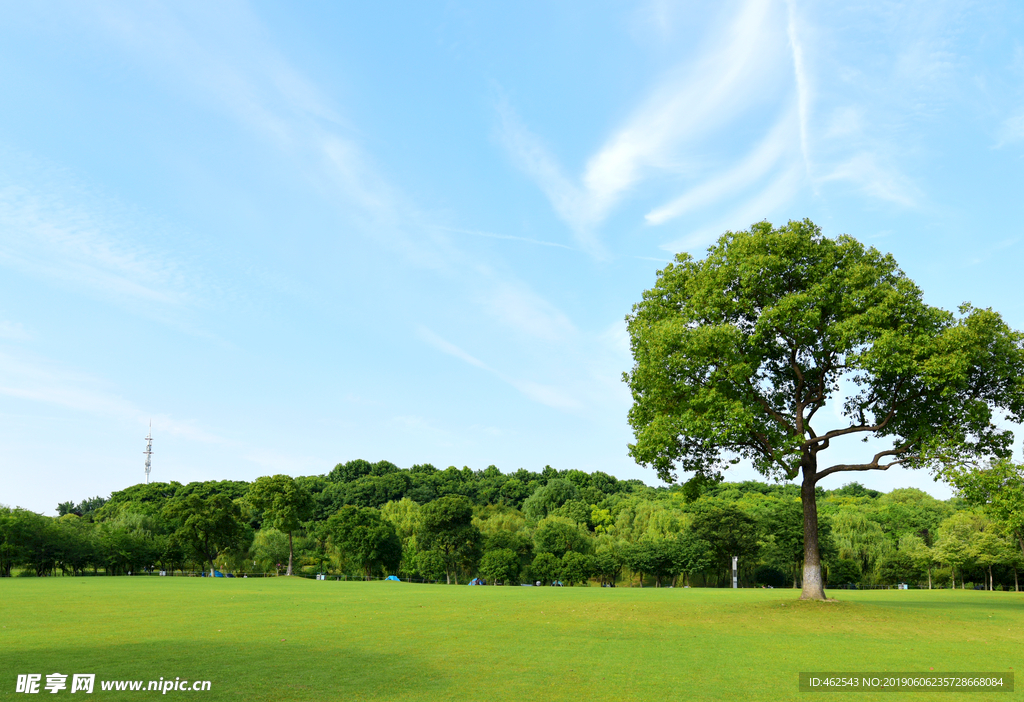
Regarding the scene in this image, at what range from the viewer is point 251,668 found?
11719 millimetres

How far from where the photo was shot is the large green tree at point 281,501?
68938 millimetres

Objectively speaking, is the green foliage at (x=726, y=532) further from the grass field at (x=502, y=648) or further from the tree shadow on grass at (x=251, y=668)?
the tree shadow on grass at (x=251, y=668)

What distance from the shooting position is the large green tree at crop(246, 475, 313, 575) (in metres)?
68.9

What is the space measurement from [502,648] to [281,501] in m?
59.7

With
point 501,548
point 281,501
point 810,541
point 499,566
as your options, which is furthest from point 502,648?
point 281,501

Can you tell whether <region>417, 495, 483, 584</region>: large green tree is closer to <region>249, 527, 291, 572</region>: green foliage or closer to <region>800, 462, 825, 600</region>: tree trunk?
<region>249, 527, 291, 572</region>: green foliage

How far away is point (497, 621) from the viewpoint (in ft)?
69.2

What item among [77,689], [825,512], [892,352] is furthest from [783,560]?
[77,689]

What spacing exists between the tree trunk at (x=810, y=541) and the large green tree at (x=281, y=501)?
5512 centimetres

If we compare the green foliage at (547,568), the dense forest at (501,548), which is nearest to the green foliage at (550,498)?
the dense forest at (501,548)

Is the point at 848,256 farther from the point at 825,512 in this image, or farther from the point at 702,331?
the point at 825,512

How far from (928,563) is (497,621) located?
6504 cm

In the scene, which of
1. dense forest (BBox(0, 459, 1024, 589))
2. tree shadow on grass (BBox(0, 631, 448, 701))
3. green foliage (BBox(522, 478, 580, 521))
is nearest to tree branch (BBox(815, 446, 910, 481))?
tree shadow on grass (BBox(0, 631, 448, 701))

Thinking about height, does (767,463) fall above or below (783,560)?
above
